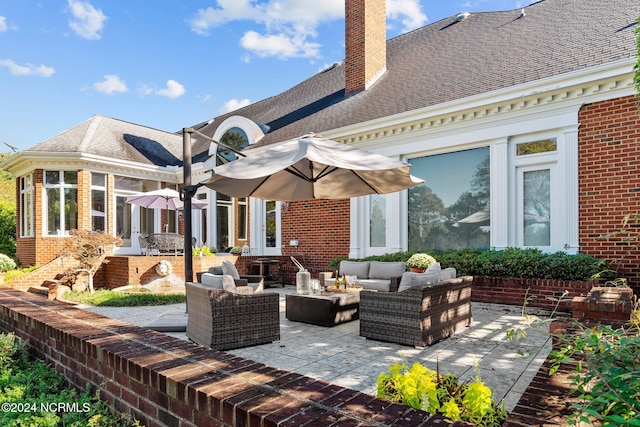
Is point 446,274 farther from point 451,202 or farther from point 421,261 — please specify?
point 451,202

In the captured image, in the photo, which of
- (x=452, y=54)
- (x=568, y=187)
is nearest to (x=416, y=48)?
(x=452, y=54)

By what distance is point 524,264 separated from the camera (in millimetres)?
6980

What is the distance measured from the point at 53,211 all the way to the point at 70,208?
22.8 inches

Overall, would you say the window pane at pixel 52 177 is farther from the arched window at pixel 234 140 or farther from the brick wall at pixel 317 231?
the brick wall at pixel 317 231

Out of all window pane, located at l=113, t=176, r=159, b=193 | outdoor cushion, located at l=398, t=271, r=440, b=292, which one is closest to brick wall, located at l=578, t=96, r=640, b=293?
outdoor cushion, located at l=398, t=271, r=440, b=292

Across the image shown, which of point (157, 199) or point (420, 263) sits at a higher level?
point (157, 199)

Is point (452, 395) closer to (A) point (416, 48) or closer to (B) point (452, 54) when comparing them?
(B) point (452, 54)

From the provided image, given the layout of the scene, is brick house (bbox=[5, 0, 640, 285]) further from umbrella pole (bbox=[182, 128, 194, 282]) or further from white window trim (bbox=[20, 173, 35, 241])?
umbrella pole (bbox=[182, 128, 194, 282])

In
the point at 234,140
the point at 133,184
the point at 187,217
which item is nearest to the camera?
the point at 187,217

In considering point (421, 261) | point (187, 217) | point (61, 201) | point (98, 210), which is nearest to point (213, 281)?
point (187, 217)

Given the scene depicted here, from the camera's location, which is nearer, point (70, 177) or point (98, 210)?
point (70, 177)

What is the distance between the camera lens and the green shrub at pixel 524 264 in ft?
21.3

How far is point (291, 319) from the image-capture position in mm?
6129

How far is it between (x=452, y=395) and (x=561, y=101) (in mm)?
7208
